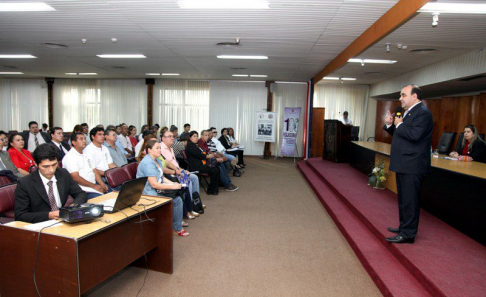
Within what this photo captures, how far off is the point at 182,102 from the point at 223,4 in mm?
8607

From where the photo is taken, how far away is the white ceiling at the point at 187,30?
13.5 feet

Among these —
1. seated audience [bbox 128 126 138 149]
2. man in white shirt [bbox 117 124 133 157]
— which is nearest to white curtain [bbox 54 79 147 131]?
seated audience [bbox 128 126 138 149]

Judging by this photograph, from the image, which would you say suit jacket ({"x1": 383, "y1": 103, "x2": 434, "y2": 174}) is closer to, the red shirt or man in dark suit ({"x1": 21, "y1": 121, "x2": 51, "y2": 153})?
the red shirt

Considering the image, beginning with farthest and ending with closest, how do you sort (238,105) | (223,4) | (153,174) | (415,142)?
(238,105), (223,4), (153,174), (415,142)

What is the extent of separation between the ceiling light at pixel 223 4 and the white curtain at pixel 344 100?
847cm

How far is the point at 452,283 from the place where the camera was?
8.09 ft

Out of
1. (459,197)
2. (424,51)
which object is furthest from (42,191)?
(424,51)

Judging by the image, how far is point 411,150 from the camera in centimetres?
293

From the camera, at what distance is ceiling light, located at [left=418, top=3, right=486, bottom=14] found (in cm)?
358

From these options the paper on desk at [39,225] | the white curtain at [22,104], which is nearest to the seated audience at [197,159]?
the paper on desk at [39,225]

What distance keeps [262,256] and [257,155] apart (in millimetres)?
8956

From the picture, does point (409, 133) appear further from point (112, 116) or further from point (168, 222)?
point (112, 116)

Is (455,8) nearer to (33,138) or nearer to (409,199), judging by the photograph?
(409,199)

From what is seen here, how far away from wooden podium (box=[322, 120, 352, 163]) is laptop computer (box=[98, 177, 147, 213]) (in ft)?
23.0
